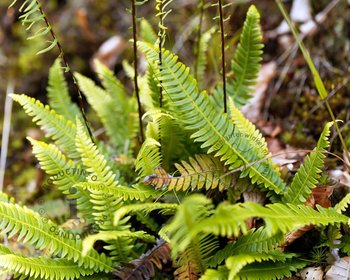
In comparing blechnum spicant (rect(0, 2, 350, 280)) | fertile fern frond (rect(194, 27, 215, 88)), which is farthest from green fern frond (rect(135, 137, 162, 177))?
fertile fern frond (rect(194, 27, 215, 88))

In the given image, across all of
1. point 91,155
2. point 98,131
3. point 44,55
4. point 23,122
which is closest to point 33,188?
point 98,131

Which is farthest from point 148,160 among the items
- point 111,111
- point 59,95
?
point 59,95

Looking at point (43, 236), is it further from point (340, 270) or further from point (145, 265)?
point (340, 270)

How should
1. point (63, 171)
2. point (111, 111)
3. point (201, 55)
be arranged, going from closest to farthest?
point (63, 171) → point (201, 55) → point (111, 111)

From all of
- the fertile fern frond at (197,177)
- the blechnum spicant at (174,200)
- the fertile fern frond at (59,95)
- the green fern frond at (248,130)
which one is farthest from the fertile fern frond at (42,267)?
the fertile fern frond at (59,95)

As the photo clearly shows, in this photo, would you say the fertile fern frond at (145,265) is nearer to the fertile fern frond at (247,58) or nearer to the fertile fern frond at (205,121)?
the fertile fern frond at (205,121)

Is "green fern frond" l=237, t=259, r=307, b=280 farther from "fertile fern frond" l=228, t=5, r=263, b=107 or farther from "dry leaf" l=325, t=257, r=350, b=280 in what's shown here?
"fertile fern frond" l=228, t=5, r=263, b=107
